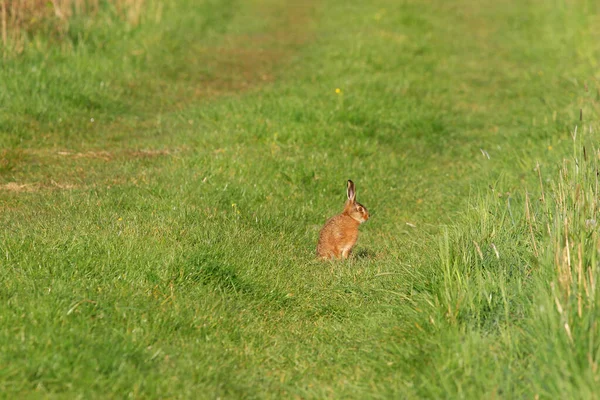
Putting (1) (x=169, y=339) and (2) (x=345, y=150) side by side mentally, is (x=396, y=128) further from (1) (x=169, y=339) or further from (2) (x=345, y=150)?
(1) (x=169, y=339)

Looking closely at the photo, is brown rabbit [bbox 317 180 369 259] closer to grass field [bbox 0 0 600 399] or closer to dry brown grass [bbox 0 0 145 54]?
grass field [bbox 0 0 600 399]

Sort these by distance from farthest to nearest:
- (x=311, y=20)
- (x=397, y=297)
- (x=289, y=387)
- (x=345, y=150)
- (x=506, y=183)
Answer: (x=311, y=20) < (x=345, y=150) < (x=506, y=183) < (x=397, y=297) < (x=289, y=387)

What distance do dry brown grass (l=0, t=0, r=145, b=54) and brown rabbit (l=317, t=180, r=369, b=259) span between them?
659 centimetres

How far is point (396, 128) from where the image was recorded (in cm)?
1109

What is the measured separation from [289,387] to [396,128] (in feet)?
22.0

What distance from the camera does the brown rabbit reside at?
7.04 metres

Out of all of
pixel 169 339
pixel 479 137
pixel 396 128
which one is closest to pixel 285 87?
pixel 396 128

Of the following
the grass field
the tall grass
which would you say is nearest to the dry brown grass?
the grass field

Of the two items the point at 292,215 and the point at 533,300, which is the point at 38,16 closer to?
the point at 292,215

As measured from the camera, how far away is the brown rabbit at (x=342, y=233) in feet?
23.1

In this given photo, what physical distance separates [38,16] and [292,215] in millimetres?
7128

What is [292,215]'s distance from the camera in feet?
26.3

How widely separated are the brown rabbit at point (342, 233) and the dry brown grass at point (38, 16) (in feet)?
21.6

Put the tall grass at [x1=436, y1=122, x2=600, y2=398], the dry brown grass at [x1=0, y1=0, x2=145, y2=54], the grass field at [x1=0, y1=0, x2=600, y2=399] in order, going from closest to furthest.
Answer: the tall grass at [x1=436, y1=122, x2=600, y2=398] → the grass field at [x1=0, y1=0, x2=600, y2=399] → the dry brown grass at [x1=0, y1=0, x2=145, y2=54]
